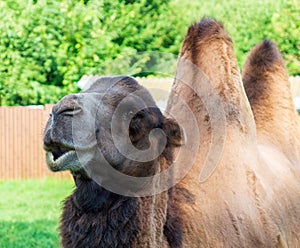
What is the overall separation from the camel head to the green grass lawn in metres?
2.80

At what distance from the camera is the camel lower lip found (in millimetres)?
3359

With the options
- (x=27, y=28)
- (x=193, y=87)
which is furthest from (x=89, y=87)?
(x=27, y=28)

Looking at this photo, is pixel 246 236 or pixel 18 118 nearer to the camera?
pixel 246 236

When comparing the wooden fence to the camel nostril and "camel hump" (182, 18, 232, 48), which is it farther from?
the camel nostril

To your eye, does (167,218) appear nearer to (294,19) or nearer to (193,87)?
(193,87)

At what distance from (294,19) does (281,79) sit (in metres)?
22.0

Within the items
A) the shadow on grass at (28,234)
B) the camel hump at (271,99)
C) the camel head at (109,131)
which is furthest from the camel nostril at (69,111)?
the shadow on grass at (28,234)

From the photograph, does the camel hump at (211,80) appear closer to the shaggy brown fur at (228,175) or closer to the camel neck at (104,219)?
the shaggy brown fur at (228,175)

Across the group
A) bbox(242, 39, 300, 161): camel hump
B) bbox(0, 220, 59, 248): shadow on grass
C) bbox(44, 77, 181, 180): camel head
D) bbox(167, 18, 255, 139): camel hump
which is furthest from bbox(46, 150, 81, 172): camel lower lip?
bbox(0, 220, 59, 248): shadow on grass

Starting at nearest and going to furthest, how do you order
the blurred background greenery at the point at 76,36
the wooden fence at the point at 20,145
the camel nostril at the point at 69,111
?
the camel nostril at the point at 69,111, the wooden fence at the point at 20,145, the blurred background greenery at the point at 76,36

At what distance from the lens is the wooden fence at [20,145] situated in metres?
20.3

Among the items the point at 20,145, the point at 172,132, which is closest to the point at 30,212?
the point at 20,145

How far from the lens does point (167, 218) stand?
12.5ft

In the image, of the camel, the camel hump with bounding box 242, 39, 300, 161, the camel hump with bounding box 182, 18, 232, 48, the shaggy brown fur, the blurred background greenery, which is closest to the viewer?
the camel
